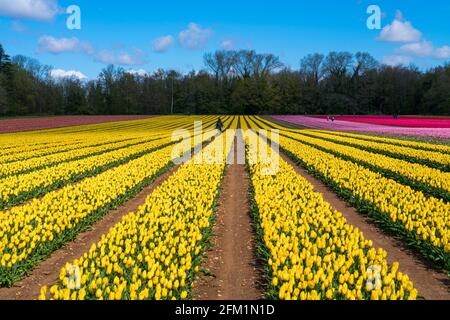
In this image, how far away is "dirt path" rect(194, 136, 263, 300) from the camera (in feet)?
22.8

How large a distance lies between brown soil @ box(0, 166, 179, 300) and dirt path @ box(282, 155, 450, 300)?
6327 millimetres

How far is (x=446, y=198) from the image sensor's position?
42.7 ft

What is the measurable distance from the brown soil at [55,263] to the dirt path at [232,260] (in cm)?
265

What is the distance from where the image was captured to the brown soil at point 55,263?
22.7 feet

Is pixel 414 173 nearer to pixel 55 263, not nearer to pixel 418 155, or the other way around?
pixel 418 155

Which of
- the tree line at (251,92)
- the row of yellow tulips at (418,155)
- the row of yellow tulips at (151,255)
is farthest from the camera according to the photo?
the tree line at (251,92)

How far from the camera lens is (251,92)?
11256cm

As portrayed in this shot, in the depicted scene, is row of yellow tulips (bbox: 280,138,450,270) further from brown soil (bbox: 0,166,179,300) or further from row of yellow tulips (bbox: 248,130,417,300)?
brown soil (bbox: 0,166,179,300)

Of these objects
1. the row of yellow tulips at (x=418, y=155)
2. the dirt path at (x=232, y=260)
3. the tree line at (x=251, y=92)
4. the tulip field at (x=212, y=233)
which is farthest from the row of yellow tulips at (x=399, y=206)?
the tree line at (x=251, y=92)

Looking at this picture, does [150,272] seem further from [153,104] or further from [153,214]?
[153,104]

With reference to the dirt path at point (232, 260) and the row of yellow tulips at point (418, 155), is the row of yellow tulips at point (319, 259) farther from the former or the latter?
the row of yellow tulips at point (418, 155)

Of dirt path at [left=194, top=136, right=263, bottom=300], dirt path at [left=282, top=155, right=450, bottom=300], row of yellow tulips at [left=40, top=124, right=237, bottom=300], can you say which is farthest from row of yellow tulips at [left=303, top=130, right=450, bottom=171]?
row of yellow tulips at [left=40, top=124, right=237, bottom=300]

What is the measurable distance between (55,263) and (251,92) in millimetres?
106957
